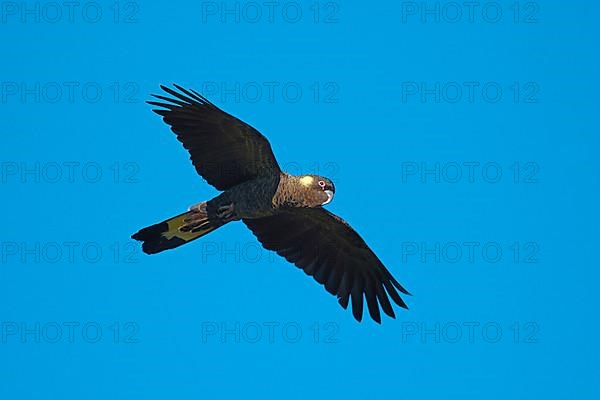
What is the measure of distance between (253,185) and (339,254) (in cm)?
225

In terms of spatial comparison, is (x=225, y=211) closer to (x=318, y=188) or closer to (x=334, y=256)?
(x=318, y=188)

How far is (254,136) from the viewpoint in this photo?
13.1 m

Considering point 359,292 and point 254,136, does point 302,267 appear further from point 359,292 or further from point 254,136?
point 254,136

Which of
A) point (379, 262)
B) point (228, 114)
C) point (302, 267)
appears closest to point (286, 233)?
point (302, 267)

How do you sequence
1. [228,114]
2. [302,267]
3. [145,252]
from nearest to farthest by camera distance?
1. [228,114]
2. [145,252]
3. [302,267]

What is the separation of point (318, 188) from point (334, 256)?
83.8 inches

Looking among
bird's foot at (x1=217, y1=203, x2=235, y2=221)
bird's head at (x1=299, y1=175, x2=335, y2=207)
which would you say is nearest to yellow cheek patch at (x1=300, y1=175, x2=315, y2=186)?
bird's head at (x1=299, y1=175, x2=335, y2=207)

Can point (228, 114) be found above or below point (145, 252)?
above

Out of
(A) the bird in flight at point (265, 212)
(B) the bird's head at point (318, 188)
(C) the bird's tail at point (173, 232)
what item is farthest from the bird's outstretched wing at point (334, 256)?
(B) the bird's head at point (318, 188)

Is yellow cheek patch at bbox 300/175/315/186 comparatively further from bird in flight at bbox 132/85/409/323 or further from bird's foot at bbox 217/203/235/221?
bird's foot at bbox 217/203/235/221

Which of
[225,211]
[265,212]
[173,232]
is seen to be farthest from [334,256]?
[173,232]

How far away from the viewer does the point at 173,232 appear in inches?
543

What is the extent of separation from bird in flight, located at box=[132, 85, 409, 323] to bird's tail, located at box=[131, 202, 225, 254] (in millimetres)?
15

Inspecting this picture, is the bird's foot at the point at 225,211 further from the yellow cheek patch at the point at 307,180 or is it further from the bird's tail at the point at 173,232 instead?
the yellow cheek patch at the point at 307,180
